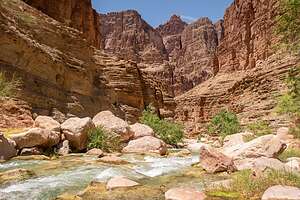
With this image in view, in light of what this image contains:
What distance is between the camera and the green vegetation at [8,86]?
19312 millimetres

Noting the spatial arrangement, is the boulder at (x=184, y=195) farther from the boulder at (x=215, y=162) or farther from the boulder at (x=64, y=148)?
the boulder at (x=64, y=148)

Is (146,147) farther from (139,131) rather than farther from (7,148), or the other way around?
(7,148)

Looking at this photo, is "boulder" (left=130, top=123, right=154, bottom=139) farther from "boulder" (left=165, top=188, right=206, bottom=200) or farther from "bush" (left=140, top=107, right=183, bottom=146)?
"boulder" (left=165, top=188, right=206, bottom=200)

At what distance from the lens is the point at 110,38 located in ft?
547

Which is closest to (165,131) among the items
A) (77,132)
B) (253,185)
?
(77,132)

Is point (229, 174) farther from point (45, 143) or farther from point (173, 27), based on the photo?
point (173, 27)

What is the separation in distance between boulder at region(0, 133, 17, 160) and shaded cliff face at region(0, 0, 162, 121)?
8930 mm

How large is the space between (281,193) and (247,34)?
88.9 m

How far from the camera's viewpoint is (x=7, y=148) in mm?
15047

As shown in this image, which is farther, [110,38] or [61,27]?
[110,38]

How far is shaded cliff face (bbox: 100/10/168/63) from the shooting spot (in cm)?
15300

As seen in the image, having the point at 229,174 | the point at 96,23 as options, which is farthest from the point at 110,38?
the point at 229,174

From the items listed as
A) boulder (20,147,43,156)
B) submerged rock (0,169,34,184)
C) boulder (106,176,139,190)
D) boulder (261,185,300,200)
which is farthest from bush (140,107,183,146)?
boulder (261,185,300,200)

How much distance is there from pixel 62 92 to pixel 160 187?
68.0 feet
